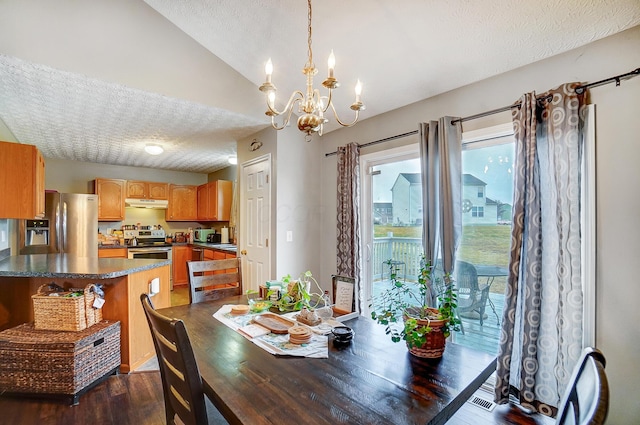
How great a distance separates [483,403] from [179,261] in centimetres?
541

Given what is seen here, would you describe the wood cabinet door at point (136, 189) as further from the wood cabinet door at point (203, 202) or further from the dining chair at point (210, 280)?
the dining chair at point (210, 280)

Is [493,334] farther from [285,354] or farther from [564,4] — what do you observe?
[564,4]

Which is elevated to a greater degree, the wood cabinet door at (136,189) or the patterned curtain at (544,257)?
the wood cabinet door at (136,189)

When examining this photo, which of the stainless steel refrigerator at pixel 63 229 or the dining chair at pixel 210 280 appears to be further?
the stainless steel refrigerator at pixel 63 229

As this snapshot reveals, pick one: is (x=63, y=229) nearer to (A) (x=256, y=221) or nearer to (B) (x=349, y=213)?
(A) (x=256, y=221)

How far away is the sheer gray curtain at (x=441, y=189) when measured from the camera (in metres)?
2.42

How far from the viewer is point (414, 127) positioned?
2.82m

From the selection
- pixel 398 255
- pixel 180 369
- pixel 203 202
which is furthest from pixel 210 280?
pixel 203 202

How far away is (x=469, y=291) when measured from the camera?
102 inches

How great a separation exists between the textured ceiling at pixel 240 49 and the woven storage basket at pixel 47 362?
1997mm

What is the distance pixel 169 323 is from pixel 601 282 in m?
2.30

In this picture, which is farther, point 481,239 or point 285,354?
point 481,239

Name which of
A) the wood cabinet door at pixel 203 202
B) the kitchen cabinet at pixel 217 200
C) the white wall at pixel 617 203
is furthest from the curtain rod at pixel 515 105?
the wood cabinet door at pixel 203 202

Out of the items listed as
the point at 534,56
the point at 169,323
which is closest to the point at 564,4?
the point at 534,56
